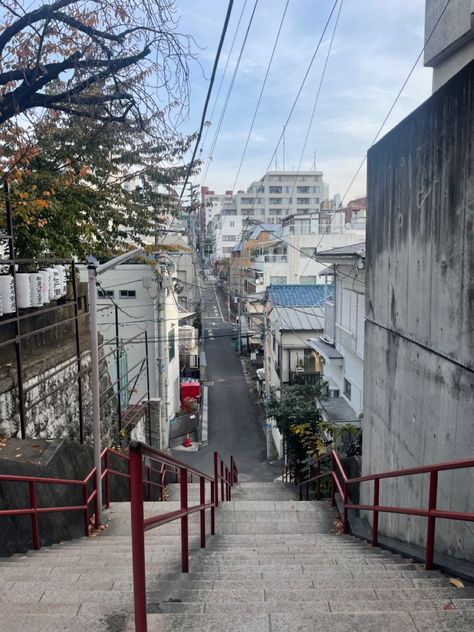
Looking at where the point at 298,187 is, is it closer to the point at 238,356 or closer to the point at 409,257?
the point at 238,356

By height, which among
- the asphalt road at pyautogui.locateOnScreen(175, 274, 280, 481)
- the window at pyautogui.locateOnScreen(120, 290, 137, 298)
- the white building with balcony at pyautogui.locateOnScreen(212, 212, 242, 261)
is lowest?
the asphalt road at pyautogui.locateOnScreen(175, 274, 280, 481)

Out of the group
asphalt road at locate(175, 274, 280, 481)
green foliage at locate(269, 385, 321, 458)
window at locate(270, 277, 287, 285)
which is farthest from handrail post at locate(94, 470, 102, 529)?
window at locate(270, 277, 287, 285)

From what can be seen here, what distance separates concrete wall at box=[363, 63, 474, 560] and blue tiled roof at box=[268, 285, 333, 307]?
1641cm

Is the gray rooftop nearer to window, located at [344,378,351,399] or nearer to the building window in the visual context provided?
window, located at [344,378,351,399]

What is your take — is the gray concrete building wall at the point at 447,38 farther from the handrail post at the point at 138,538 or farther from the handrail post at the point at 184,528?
the handrail post at the point at 138,538

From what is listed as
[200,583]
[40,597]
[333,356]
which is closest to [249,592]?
[200,583]

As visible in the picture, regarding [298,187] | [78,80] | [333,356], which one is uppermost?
[298,187]

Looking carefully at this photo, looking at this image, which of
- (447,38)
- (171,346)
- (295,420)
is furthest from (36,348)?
(171,346)

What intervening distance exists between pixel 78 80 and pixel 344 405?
10748mm

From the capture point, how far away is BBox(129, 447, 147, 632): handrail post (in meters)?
2.30

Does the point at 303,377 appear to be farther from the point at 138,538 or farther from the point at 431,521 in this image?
the point at 138,538

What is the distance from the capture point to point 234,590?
325 centimetres

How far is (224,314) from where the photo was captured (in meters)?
58.3

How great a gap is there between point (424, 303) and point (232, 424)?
69.5ft
